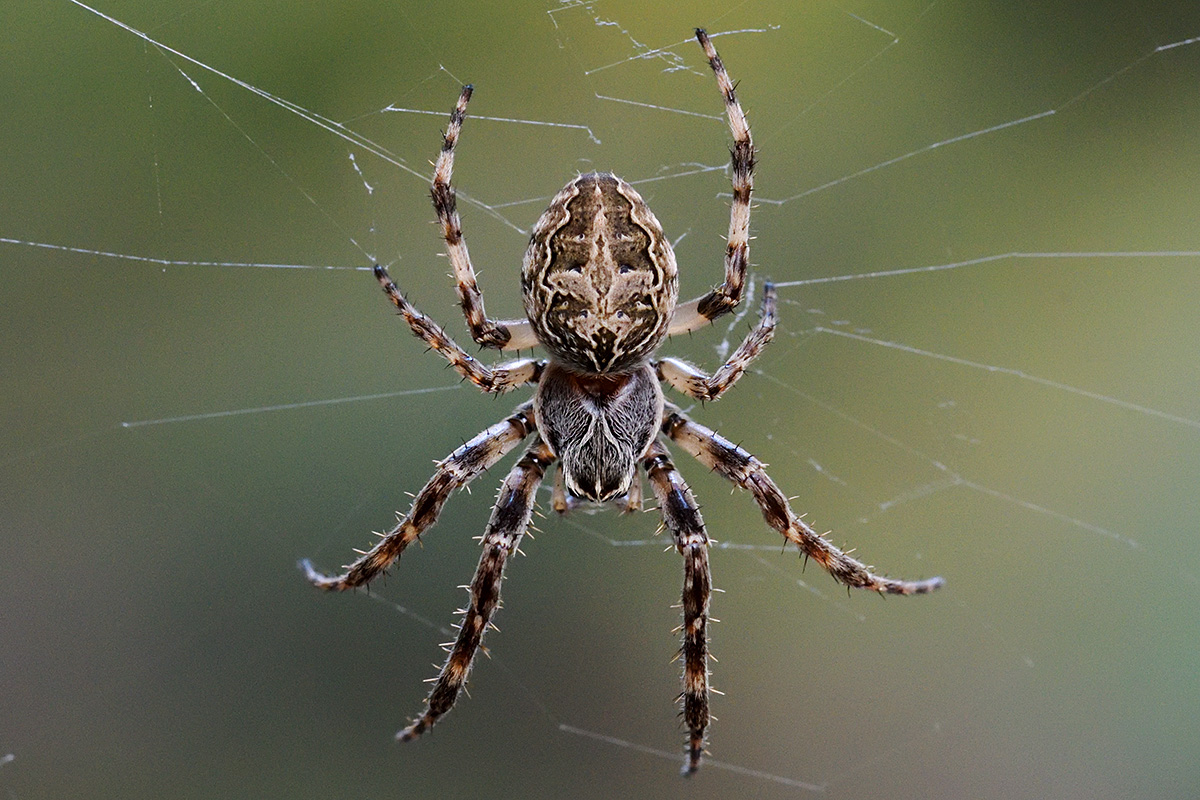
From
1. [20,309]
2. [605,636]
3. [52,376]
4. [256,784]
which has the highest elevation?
[20,309]

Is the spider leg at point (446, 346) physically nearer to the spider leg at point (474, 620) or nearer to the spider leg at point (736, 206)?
the spider leg at point (474, 620)

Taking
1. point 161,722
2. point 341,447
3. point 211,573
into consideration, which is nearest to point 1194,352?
point 341,447

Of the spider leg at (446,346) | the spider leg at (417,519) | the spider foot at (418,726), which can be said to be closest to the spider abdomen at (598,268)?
the spider leg at (446,346)

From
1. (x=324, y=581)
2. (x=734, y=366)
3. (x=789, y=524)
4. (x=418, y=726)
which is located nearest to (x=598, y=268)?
(x=734, y=366)

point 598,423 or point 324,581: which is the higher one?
point 598,423

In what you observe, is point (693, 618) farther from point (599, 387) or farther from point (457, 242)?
point (457, 242)

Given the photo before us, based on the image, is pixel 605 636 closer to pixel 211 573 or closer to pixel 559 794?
pixel 559 794

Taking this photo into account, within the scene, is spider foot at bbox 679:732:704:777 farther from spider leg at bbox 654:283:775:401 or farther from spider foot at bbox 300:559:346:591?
spider foot at bbox 300:559:346:591
